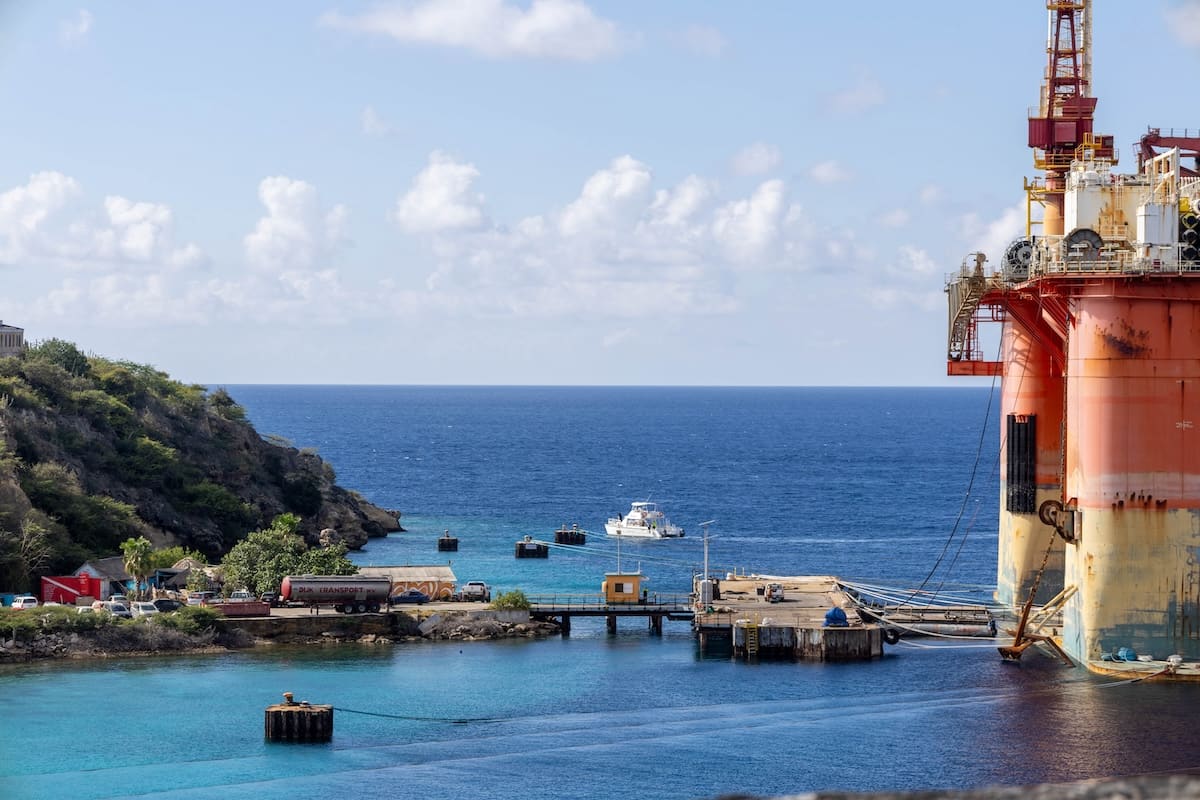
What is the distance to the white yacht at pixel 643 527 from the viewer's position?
139000 millimetres

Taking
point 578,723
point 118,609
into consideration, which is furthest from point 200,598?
point 578,723

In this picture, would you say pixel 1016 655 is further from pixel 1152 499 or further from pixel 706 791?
pixel 706 791

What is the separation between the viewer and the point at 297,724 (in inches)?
2454

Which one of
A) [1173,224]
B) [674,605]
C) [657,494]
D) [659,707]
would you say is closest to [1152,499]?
[1173,224]

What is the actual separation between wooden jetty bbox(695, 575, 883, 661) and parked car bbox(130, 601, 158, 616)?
28.7 meters

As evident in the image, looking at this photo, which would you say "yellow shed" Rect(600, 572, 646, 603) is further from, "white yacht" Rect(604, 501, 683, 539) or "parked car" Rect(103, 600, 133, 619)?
"white yacht" Rect(604, 501, 683, 539)

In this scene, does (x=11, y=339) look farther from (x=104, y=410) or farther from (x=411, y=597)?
(x=411, y=597)

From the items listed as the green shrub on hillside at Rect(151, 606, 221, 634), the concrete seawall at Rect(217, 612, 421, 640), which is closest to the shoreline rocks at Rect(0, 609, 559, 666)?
the concrete seawall at Rect(217, 612, 421, 640)

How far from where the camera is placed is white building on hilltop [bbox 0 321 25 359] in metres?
138

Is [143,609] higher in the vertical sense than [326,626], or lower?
higher

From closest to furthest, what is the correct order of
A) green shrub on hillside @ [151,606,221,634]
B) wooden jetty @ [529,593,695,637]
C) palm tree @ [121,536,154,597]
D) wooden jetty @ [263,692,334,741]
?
wooden jetty @ [263,692,334,741] < green shrub on hillside @ [151,606,221,634] < palm tree @ [121,536,154,597] < wooden jetty @ [529,593,695,637]

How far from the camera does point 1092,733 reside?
6241 centimetres

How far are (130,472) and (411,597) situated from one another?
1374 inches

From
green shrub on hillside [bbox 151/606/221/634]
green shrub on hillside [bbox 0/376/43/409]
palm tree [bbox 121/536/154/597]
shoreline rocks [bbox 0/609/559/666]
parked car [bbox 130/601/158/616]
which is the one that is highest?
green shrub on hillside [bbox 0/376/43/409]
